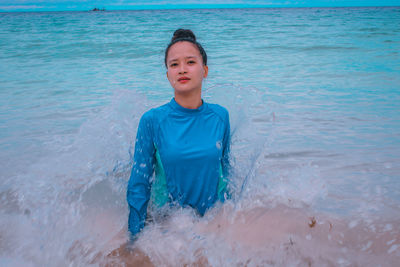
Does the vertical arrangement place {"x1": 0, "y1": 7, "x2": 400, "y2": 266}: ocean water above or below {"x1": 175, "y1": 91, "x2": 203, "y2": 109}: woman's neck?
below

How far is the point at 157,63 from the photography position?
32.7 feet

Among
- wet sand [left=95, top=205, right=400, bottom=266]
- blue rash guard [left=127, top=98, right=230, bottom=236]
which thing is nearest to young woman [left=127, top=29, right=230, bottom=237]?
blue rash guard [left=127, top=98, right=230, bottom=236]

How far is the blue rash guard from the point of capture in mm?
2025

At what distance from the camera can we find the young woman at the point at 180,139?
202 cm

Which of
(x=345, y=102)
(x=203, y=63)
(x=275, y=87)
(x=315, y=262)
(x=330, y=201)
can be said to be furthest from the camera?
(x=275, y=87)

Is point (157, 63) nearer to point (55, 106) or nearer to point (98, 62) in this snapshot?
point (98, 62)

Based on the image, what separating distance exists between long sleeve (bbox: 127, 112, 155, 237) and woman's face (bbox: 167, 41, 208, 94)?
29 centimetres

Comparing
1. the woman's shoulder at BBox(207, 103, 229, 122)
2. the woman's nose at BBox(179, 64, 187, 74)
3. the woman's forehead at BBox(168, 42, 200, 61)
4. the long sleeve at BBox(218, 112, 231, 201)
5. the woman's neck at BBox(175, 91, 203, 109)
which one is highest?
the woman's forehead at BBox(168, 42, 200, 61)

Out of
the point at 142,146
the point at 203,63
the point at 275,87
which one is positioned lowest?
the point at 275,87

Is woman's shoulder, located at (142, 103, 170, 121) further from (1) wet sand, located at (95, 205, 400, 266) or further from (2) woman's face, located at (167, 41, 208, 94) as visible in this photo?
(1) wet sand, located at (95, 205, 400, 266)

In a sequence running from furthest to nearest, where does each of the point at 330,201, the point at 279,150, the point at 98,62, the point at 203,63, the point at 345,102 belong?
the point at 98,62
the point at 345,102
the point at 279,150
the point at 330,201
the point at 203,63

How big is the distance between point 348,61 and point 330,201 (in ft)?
26.8

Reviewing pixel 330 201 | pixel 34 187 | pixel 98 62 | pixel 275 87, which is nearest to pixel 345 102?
pixel 275 87

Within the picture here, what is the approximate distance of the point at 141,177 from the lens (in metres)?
2.05
